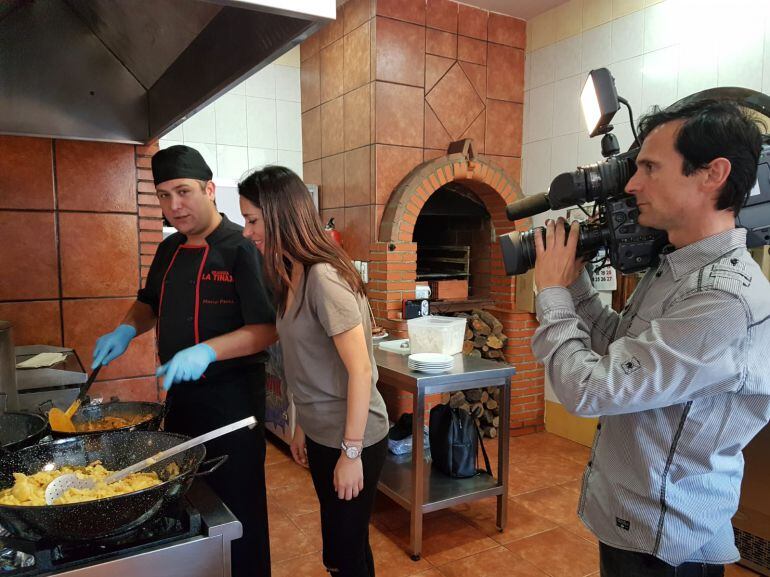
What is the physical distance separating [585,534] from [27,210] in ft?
8.90

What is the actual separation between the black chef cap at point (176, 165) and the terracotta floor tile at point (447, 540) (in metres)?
1.79

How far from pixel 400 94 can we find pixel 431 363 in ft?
5.90

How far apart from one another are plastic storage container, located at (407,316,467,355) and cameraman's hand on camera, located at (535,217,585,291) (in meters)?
1.46

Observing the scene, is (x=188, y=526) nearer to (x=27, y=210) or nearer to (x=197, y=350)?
(x=197, y=350)

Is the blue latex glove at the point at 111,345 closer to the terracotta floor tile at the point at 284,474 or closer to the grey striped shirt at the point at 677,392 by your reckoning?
the grey striped shirt at the point at 677,392

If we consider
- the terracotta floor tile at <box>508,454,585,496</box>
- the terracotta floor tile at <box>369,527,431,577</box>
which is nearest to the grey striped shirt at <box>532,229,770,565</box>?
the terracotta floor tile at <box>369,527,431,577</box>

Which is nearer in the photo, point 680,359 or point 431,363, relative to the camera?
point 680,359

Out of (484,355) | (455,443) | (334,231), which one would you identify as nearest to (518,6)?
(334,231)

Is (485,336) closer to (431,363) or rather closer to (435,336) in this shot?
(435,336)

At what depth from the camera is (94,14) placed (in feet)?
5.06

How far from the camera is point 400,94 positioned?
10.9ft

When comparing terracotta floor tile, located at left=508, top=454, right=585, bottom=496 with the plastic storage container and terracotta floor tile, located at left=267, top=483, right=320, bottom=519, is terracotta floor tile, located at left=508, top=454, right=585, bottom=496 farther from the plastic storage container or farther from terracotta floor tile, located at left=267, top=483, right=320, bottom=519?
terracotta floor tile, located at left=267, top=483, right=320, bottom=519

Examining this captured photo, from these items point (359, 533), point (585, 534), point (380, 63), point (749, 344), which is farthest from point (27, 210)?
point (585, 534)

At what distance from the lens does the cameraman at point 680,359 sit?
2.96 ft
